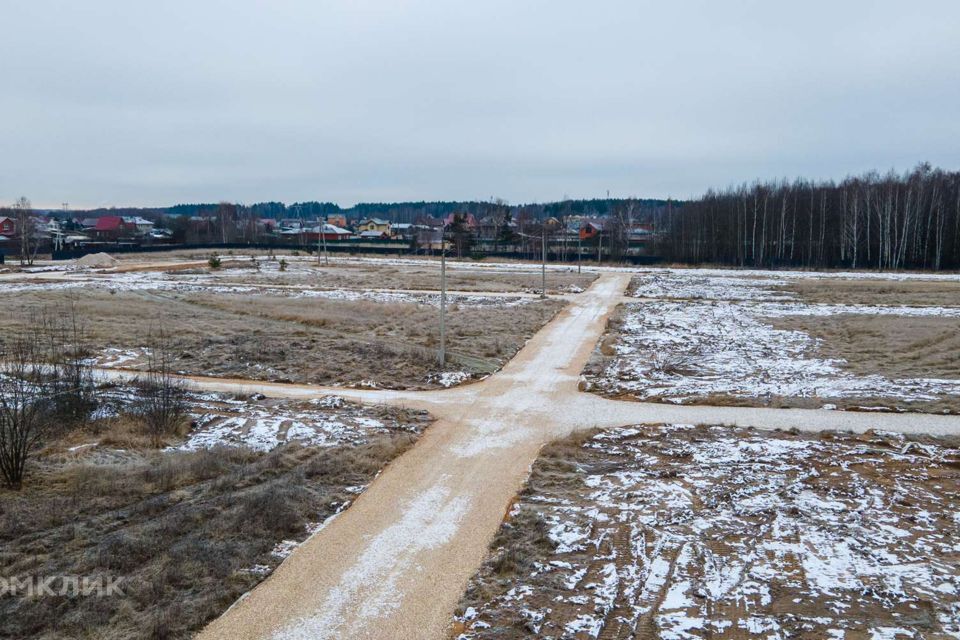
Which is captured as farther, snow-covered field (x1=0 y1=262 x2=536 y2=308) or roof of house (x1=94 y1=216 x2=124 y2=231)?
roof of house (x1=94 y1=216 x2=124 y2=231)

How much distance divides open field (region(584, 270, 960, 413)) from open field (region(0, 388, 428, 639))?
8.27 meters

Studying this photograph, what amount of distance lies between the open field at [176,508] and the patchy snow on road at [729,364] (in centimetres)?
765

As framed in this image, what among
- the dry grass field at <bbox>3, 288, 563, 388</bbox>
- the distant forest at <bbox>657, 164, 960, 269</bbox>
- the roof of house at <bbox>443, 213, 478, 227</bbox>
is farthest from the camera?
the distant forest at <bbox>657, 164, 960, 269</bbox>

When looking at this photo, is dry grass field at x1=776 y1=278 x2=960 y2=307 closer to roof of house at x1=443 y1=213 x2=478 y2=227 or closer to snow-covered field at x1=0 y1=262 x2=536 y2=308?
snow-covered field at x1=0 y1=262 x2=536 y2=308

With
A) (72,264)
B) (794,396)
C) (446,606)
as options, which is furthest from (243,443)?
(72,264)

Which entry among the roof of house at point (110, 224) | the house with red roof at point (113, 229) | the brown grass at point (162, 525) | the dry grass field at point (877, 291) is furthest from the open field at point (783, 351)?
the roof of house at point (110, 224)

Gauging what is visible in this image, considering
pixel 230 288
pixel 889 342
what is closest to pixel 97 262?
pixel 230 288

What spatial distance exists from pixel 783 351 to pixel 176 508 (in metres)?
21.0

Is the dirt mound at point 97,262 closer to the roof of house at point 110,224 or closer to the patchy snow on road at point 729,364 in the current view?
the patchy snow on road at point 729,364

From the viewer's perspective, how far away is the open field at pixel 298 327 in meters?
20.7

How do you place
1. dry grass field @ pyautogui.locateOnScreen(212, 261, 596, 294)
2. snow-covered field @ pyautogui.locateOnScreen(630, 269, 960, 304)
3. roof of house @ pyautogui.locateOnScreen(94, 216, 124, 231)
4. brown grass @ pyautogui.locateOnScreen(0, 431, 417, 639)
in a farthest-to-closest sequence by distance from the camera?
roof of house @ pyautogui.locateOnScreen(94, 216, 124, 231) < dry grass field @ pyautogui.locateOnScreen(212, 261, 596, 294) < snow-covered field @ pyautogui.locateOnScreen(630, 269, 960, 304) < brown grass @ pyautogui.locateOnScreen(0, 431, 417, 639)

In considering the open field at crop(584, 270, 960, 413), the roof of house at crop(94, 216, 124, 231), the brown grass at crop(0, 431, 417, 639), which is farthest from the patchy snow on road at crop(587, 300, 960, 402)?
the roof of house at crop(94, 216, 124, 231)

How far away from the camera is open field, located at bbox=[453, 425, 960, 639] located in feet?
25.2

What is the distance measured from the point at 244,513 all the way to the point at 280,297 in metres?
30.2
